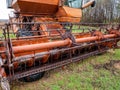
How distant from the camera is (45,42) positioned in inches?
140

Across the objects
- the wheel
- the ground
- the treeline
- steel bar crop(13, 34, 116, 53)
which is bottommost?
the ground

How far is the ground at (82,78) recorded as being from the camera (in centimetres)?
332

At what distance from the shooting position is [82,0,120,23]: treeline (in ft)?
61.4

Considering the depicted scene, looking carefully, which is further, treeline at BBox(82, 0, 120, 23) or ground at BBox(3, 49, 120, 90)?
treeline at BBox(82, 0, 120, 23)

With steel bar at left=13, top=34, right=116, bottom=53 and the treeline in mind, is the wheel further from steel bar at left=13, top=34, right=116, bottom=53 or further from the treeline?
the treeline

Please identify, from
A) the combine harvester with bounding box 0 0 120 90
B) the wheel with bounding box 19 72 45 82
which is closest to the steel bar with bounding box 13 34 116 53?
the combine harvester with bounding box 0 0 120 90

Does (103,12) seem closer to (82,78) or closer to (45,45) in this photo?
(82,78)

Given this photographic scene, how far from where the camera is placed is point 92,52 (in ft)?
15.6

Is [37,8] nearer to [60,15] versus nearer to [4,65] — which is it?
[60,15]

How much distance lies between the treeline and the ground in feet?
47.5

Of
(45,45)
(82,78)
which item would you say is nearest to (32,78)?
(45,45)

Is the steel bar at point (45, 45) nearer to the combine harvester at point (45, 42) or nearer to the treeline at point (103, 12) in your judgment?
the combine harvester at point (45, 42)

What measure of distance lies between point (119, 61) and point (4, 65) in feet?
10.9

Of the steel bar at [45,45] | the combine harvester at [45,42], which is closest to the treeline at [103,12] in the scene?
the combine harvester at [45,42]
